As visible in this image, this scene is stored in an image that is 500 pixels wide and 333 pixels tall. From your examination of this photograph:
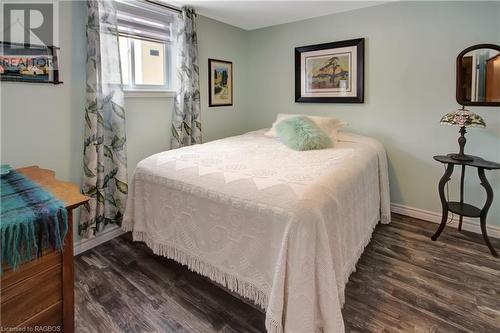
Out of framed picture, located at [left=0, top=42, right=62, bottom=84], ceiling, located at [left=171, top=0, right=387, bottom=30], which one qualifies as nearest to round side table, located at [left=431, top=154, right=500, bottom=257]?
ceiling, located at [left=171, top=0, right=387, bottom=30]

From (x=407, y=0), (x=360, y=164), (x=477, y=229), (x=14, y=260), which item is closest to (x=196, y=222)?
(x=14, y=260)

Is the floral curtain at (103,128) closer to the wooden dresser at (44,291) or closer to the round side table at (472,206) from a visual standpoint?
the wooden dresser at (44,291)

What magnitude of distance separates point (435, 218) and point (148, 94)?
3.22 metres

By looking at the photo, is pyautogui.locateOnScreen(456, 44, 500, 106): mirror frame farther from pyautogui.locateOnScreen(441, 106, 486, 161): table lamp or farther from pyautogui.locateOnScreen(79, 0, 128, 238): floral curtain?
pyautogui.locateOnScreen(79, 0, 128, 238): floral curtain

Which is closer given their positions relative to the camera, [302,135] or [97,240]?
[97,240]

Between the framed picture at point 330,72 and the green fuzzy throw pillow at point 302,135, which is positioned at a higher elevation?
the framed picture at point 330,72

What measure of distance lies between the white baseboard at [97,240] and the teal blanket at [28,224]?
1211 millimetres

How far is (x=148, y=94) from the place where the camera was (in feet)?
8.80

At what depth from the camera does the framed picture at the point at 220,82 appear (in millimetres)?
3420

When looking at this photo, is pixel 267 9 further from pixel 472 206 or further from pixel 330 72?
pixel 472 206

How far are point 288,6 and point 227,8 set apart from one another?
26.6 inches

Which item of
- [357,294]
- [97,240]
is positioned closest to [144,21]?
[97,240]

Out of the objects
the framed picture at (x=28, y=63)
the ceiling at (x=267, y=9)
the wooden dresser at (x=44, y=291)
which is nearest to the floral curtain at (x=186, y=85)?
the ceiling at (x=267, y=9)

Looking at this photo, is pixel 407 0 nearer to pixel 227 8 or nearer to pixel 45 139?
pixel 227 8
